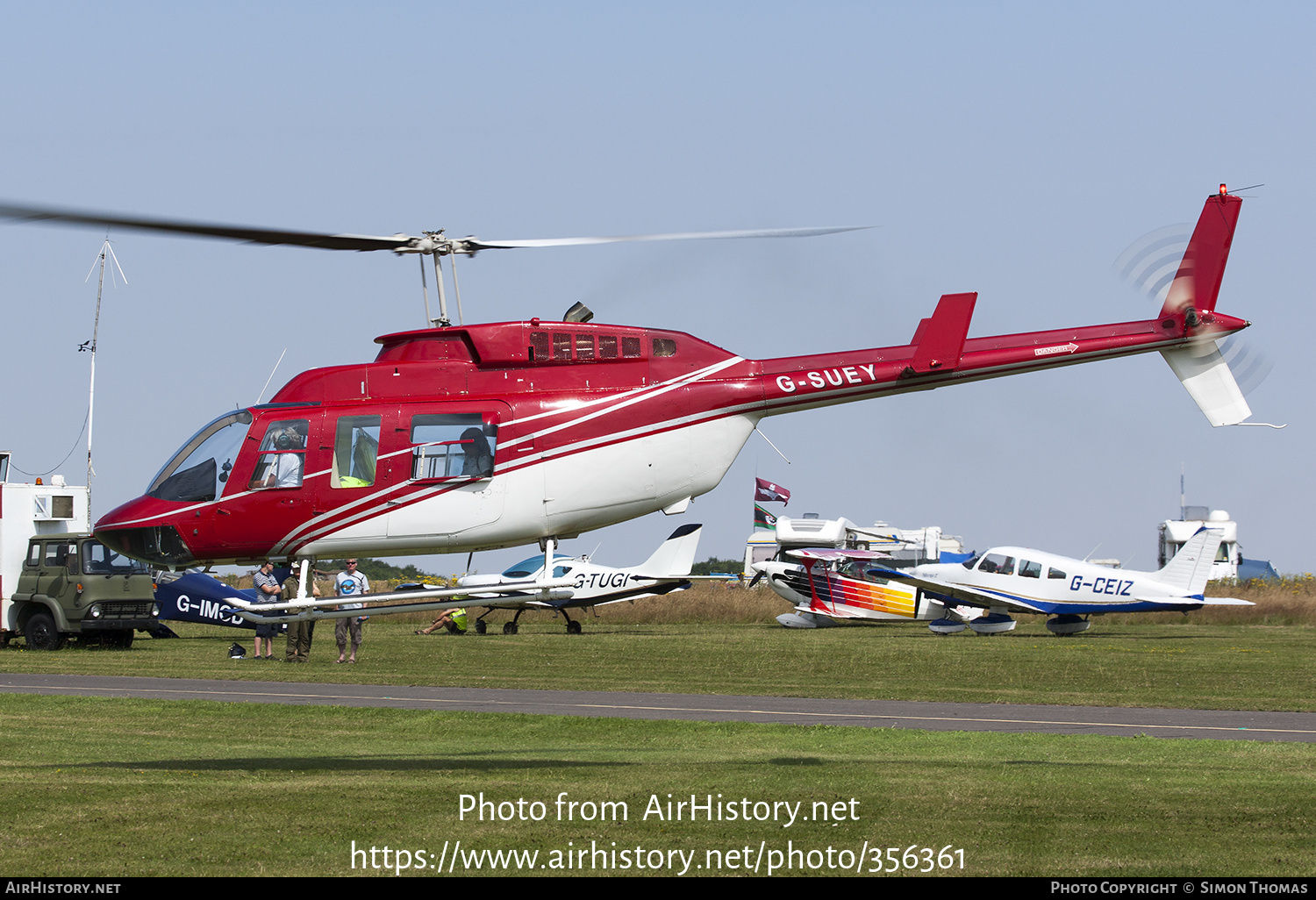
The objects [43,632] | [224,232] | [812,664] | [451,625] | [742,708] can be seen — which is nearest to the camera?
[224,232]

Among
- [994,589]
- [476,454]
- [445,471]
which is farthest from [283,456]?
[994,589]

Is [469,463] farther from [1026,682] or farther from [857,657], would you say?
[857,657]

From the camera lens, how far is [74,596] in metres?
29.3

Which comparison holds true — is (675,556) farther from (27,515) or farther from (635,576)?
(27,515)

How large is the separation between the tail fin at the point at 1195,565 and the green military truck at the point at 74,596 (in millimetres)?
26579

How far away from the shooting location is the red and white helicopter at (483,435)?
11.4 meters

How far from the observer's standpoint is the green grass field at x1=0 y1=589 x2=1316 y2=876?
9023 millimetres

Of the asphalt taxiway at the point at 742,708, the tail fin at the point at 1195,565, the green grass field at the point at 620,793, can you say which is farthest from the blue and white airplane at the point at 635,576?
the green grass field at the point at 620,793

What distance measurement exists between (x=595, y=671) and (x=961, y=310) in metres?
14.0

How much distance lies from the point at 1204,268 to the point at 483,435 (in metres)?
7.39

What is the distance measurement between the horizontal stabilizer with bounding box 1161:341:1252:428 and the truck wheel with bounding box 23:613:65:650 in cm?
2545

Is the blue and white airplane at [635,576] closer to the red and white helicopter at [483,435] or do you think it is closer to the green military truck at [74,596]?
the green military truck at [74,596]
